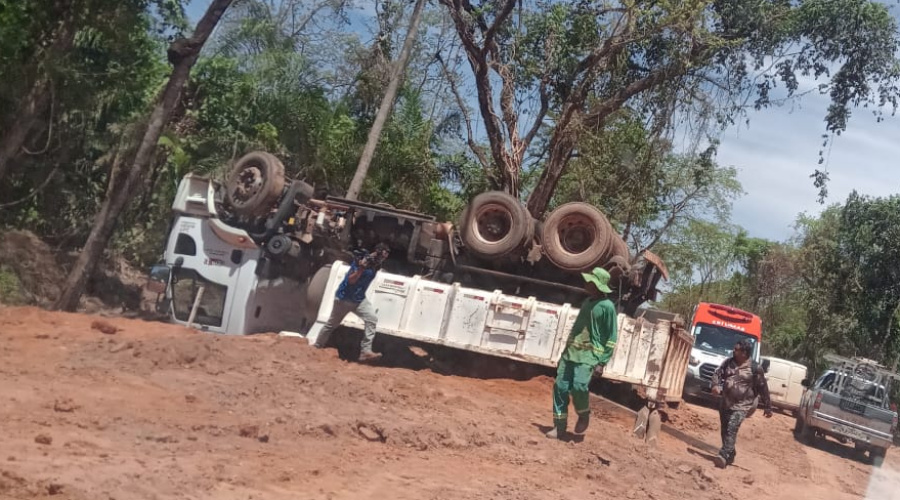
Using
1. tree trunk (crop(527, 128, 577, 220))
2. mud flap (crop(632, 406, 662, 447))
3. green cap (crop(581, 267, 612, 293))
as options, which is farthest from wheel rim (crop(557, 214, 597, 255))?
tree trunk (crop(527, 128, 577, 220))

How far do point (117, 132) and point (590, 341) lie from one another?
12776mm

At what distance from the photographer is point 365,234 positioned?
13.3 metres

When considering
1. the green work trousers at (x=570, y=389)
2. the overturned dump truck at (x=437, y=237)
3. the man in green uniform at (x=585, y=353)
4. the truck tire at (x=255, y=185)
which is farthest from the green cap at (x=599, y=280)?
the truck tire at (x=255, y=185)

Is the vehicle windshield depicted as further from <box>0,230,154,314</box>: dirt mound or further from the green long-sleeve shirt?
the green long-sleeve shirt

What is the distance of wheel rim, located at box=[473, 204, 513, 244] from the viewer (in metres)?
13.2

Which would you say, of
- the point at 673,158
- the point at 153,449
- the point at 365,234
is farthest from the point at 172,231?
the point at 673,158

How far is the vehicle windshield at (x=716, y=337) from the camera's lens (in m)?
23.3

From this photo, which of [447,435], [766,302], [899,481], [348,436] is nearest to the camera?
[348,436]

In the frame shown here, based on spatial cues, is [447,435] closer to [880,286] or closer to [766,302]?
[880,286]

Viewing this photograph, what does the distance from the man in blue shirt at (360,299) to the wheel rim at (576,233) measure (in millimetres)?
2696

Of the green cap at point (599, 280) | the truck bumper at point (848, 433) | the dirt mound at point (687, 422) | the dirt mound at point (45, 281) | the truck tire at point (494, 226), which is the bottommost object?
the dirt mound at point (45, 281)

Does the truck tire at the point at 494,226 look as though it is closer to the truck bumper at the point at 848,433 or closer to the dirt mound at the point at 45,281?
the dirt mound at the point at 45,281

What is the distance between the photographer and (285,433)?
7.38 m

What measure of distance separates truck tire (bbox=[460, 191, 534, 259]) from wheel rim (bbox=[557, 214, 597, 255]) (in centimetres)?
48
